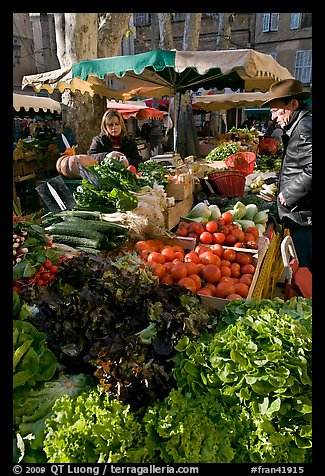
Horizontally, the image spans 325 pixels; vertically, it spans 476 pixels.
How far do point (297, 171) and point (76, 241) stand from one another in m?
2.48

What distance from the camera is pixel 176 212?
12.9 feet

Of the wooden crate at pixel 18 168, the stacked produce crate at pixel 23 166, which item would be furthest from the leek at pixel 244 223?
the wooden crate at pixel 18 168

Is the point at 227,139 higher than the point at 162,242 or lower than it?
higher

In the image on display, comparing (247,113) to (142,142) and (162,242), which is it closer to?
(142,142)

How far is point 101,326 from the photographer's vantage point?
1.91 m

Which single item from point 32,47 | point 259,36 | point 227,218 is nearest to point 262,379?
point 227,218

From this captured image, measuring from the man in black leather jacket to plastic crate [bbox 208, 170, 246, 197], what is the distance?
0.82 meters

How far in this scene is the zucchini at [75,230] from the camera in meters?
2.94

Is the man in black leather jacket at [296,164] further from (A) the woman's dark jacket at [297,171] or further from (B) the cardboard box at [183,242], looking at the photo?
(B) the cardboard box at [183,242]

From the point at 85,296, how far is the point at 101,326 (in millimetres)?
196

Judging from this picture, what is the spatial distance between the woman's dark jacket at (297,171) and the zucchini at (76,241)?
2.27 meters

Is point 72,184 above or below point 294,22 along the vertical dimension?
below

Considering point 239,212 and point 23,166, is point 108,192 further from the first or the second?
point 23,166

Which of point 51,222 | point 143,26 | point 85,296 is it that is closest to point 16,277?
point 85,296
